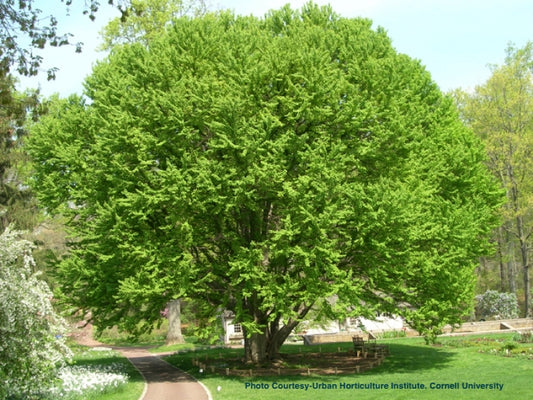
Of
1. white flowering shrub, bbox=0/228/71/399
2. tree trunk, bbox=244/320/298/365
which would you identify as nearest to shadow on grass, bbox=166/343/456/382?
tree trunk, bbox=244/320/298/365

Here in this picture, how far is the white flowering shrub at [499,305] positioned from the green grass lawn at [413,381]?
2034 cm

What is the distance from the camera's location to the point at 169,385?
23156 mm

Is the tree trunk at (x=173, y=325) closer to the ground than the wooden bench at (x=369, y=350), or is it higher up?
higher up

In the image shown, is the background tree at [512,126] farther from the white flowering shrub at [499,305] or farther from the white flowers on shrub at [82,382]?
the white flowers on shrub at [82,382]

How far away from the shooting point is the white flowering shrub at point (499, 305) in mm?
48906

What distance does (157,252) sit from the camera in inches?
909

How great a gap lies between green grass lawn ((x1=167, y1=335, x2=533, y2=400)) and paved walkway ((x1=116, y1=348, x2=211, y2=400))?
526mm

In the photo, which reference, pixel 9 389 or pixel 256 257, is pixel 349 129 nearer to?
pixel 256 257

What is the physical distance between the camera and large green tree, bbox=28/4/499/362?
22453 millimetres

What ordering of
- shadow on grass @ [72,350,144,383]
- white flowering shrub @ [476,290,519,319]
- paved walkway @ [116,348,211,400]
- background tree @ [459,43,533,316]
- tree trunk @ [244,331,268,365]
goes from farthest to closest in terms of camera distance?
background tree @ [459,43,533,316]
white flowering shrub @ [476,290,519,319]
tree trunk @ [244,331,268,365]
shadow on grass @ [72,350,144,383]
paved walkway @ [116,348,211,400]

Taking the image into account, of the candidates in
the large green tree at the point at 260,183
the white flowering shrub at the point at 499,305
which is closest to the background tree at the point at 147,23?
the large green tree at the point at 260,183

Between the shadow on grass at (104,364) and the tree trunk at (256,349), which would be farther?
the tree trunk at (256,349)

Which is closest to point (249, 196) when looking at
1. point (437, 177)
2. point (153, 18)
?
point (437, 177)

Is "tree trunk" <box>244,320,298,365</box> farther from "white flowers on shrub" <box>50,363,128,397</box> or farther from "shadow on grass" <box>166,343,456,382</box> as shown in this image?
"white flowers on shrub" <box>50,363,128,397</box>
